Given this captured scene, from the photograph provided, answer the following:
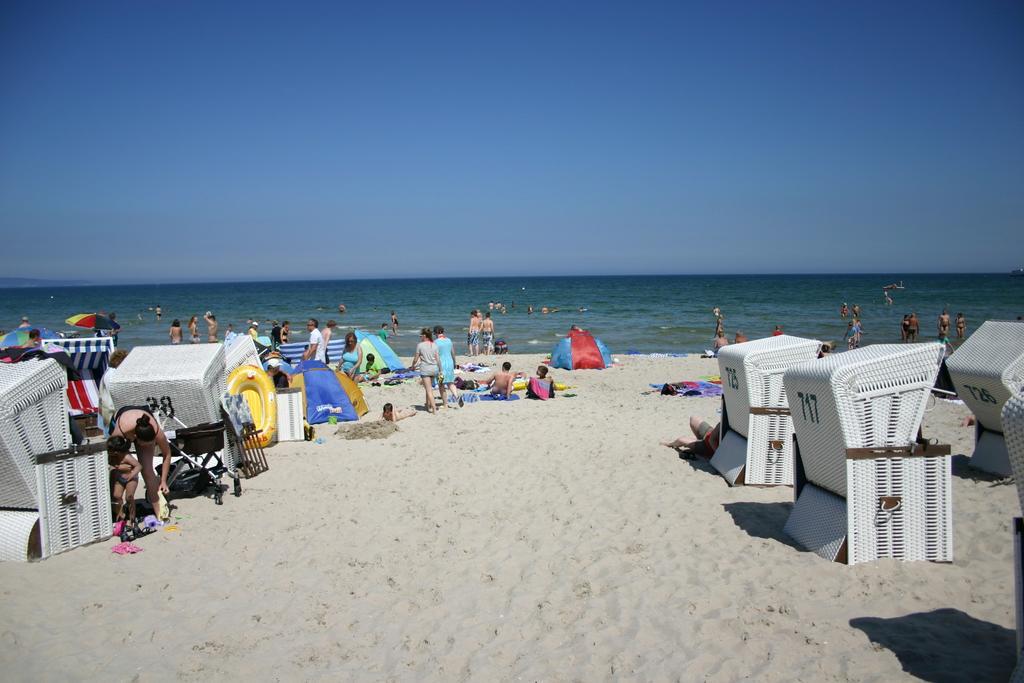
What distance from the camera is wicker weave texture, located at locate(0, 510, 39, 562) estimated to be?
496cm

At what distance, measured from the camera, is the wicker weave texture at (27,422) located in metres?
4.83

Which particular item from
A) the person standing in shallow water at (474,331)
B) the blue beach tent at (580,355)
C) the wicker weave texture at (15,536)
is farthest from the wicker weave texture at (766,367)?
the person standing in shallow water at (474,331)

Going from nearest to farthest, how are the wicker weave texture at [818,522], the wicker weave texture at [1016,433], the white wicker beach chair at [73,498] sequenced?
the wicker weave texture at [1016,433]
the wicker weave texture at [818,522]
the white wicker beach chair at [73,498]

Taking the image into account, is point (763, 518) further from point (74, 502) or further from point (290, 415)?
point (290, 415)

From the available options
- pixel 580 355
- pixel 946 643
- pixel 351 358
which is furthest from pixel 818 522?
pixel 580 355

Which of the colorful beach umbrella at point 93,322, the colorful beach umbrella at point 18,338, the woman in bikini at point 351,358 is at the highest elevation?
the colorful beach umbrella at point 93,322

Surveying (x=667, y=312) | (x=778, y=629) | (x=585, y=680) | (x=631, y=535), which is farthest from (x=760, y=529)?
(x=667, y=312)

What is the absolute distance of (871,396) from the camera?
14.5 ft

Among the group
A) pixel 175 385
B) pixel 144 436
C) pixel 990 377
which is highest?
pixel 990 377

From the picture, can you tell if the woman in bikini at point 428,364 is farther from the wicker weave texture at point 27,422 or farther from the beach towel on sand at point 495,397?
the wicker weave texture at point 27,422

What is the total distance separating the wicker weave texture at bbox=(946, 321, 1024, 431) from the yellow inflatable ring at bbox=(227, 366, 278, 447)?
317 inches

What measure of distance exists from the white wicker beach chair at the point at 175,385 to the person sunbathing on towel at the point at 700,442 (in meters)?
5.12

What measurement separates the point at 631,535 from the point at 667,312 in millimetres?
38588

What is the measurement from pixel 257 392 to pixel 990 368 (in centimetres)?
840
